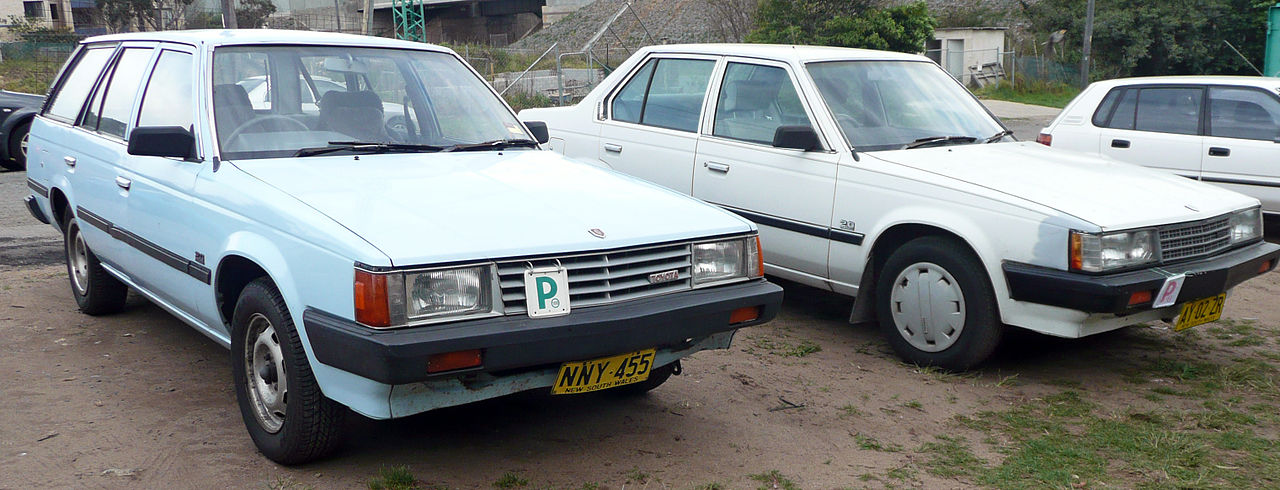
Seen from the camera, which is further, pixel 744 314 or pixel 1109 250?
pixel 1109 250

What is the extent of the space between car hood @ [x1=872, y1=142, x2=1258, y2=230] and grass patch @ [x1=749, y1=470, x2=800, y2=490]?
1.87 meters

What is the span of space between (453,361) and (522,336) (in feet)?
0.74

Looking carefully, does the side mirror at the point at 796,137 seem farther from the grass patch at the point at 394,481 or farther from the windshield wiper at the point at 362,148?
the grass patch at the point at 394,481

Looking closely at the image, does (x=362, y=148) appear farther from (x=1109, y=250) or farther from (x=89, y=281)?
(x=1109, y=250)

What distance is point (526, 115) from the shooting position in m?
7.66

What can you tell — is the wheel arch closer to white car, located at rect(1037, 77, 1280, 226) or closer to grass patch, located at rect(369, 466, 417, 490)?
grass patch, located at rect(369, 466, 417, 490)

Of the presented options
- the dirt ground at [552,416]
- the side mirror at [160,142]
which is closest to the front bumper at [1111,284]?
the dirt ground at [552,416]

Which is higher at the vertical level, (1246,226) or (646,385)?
(1246,226)

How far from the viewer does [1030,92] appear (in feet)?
114

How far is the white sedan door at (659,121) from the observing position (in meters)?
6.36

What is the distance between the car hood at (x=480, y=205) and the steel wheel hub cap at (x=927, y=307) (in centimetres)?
152

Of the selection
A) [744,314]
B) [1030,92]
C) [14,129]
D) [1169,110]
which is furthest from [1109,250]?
[1030,92]

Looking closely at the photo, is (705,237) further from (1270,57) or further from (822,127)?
(1270,57)

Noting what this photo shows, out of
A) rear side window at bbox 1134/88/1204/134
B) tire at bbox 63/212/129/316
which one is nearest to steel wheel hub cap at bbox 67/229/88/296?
tire at bbox 63/212/129/316
